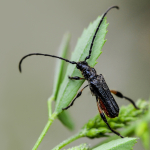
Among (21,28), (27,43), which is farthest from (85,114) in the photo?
(21,28)

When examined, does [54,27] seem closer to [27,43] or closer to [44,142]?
[27,43]

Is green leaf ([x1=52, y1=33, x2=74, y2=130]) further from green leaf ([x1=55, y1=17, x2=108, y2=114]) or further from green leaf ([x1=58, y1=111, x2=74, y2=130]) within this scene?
green leaf ([x1=55, y1=17, x2=108, y2=114])

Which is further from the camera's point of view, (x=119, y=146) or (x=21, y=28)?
(x=21, y=28)

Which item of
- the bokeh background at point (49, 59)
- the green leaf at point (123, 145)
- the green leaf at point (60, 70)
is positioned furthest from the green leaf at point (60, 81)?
the bokeh background at point (49, 59)

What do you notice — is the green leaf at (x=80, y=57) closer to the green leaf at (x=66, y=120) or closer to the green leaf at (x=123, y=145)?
the green leaf at (x=66, y=120)

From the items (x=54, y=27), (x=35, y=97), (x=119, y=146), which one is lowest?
(x=35, y=97)

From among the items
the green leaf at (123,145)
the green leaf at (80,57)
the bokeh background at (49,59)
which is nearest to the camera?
the green leaf at (123,145)

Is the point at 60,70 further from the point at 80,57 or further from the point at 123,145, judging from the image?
the point at 123,145

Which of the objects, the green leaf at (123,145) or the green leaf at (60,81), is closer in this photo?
the green leaf at (123,145)

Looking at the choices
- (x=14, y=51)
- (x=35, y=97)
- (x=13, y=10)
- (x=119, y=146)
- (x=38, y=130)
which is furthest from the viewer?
(x=13, y=10)

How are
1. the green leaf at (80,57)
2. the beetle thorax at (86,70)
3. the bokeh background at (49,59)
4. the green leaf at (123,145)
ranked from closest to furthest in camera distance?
the green leaf at (123,145) → the green leaf at (80,57) → the beetle thorax at (86,70) → the bokeh background at (49,59)
